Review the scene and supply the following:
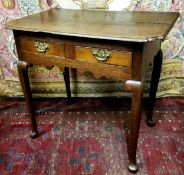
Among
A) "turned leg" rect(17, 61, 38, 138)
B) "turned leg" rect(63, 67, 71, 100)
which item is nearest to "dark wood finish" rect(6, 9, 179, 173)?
"turned leg" rect(17, 61, 38, 138)

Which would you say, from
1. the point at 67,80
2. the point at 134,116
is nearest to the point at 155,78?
the point at 134,116

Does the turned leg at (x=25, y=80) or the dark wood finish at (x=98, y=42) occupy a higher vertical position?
the dark wood finish at (x=98, y=42)

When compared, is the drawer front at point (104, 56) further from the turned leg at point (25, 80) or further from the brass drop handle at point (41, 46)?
the turned leg at point (25, 80)

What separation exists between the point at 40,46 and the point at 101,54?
1.03 feet

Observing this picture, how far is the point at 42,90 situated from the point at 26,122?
1.08 feet

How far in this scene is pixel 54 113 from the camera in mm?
1765

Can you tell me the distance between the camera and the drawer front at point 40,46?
1131 mm

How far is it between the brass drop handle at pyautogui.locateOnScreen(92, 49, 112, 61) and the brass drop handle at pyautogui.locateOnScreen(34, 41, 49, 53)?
25cm

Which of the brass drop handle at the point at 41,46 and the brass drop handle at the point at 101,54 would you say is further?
the brass drop handle at the point at 41,46

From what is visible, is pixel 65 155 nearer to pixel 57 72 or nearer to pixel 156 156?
pixel 156 156

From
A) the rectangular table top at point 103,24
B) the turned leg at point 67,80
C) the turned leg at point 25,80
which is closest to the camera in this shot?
the rectangular table top at point 103,24

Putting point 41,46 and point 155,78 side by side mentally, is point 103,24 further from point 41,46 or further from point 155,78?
point 155,78

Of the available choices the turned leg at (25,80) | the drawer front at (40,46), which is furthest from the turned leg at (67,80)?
the drawer front at (40,46)

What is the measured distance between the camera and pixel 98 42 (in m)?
1.02
